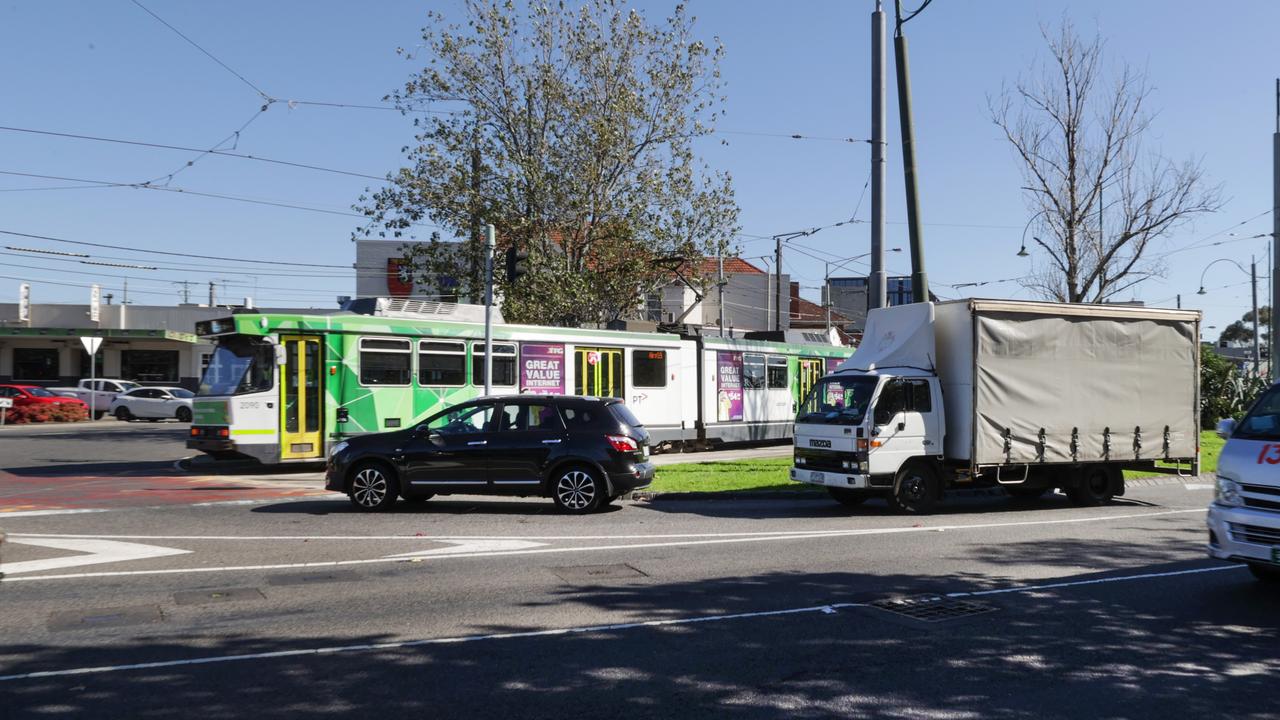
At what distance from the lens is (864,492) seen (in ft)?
46.2

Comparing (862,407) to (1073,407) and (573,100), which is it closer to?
(1073,407)

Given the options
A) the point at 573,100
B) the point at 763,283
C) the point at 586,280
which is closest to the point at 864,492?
the point at 586,280

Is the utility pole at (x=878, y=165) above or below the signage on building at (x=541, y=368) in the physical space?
above

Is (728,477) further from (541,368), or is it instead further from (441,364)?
(441,364)

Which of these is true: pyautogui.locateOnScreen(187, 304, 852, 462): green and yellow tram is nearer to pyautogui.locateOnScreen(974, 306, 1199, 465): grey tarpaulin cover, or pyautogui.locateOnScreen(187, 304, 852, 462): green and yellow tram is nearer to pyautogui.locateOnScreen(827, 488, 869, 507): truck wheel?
pyautogui.locateOnScreen(827, 488, 869, 507): truck wheel

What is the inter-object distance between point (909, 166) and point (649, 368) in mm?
8544

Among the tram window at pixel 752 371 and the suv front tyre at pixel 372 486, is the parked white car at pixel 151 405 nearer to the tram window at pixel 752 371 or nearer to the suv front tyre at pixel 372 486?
the tram window at pixel 752 371

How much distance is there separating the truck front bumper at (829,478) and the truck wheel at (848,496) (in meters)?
0.48

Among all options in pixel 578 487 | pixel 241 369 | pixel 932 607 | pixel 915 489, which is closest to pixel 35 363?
pixel 241 369

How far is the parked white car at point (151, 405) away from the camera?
126 ft

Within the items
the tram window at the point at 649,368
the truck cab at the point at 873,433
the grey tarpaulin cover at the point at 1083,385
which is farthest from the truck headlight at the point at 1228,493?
the tram window at the point at 649,368

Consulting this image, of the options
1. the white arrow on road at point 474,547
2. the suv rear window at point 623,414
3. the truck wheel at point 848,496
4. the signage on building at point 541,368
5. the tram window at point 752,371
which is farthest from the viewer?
the tram window at point 752,371

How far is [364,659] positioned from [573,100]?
24.1 m

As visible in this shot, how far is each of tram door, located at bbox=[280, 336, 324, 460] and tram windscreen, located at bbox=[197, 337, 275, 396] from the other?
0.31 metres
